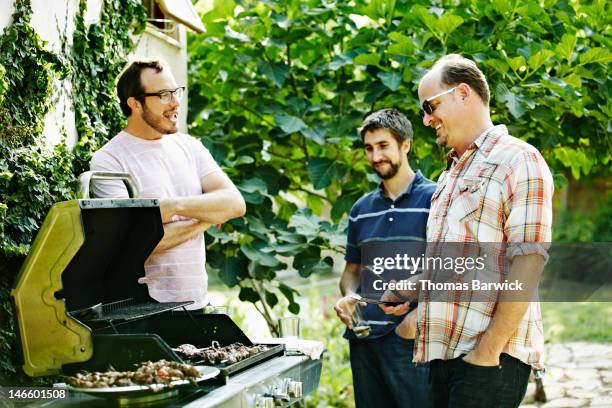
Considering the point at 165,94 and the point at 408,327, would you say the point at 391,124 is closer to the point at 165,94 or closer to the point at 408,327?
the point at 408,327

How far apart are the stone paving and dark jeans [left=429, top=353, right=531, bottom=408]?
3.79m

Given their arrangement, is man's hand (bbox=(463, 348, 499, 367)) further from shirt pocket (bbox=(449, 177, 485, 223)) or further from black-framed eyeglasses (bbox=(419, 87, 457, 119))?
A: black-framed eyeglasses (bbox=(419, 87, 457, 119))

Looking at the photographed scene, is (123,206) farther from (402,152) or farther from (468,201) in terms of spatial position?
(402,152)

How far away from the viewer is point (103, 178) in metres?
2.77

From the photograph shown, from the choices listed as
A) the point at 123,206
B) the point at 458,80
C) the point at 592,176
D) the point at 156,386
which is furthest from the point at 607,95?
the point at 592,176

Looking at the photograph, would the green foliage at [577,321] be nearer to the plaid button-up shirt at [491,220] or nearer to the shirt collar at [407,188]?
the shirt collar at [407,188]

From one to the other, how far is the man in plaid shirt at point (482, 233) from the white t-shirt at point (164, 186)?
95 centimetres

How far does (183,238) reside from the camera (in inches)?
121

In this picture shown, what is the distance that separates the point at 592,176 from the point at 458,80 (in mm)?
10336

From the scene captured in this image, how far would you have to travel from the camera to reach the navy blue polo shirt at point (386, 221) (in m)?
3.51

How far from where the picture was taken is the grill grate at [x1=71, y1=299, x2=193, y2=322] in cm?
246

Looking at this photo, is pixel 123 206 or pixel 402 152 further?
pixel 402 152

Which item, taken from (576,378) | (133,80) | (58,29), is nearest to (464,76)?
(133,80)

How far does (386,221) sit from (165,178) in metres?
1.04
